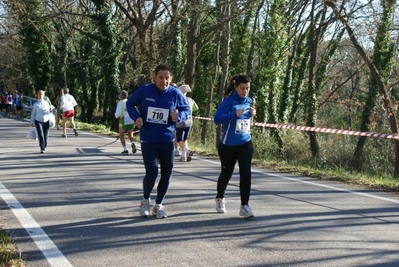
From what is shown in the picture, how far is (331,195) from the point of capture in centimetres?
873

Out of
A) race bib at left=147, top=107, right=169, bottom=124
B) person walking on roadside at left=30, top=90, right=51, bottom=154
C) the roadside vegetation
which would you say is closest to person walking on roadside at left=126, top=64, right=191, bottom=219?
race bib at left=147, top=107, right=169, bottom=124

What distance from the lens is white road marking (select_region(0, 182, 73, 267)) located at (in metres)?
5.22

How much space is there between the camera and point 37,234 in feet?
20.1

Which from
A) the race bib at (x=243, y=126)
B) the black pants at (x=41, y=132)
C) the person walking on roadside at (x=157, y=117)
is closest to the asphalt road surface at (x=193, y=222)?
the person walking on roadside at (x=157, y=117)

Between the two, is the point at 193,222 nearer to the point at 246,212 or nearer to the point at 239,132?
the point at 246,212

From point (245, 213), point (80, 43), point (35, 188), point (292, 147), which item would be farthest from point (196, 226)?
point (80, 43)

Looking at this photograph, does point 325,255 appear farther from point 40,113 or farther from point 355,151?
point 355,151

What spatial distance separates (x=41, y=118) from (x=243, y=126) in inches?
335

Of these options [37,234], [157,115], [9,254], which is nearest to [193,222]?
[157,115]

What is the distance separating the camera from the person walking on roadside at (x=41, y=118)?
14.1 meters

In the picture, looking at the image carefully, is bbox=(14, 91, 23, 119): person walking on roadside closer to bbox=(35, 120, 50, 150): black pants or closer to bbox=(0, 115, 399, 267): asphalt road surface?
bbox=(35, 120, 50, 150): black pants

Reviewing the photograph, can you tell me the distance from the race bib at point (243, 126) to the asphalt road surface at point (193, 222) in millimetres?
1095

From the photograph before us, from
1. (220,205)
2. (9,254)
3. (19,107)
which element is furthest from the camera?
(19,107)

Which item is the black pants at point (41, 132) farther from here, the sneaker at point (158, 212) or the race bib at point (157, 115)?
the race bib at point (157, 115)
